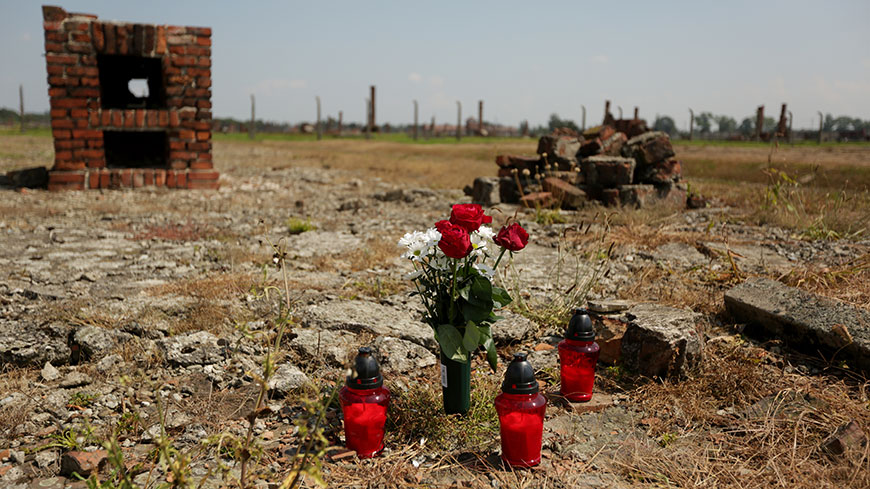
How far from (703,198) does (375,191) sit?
16.5ft

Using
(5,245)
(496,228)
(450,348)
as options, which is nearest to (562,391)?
(450,348)

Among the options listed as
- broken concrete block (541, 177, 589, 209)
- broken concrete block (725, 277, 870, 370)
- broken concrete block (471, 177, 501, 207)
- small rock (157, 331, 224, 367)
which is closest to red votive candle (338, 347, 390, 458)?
small rock (157, 331, 224, 367)

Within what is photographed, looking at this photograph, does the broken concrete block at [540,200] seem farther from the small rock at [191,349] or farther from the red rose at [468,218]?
the red rose at [468,218]

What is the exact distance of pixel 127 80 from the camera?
11773 mm

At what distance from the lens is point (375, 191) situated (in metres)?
9.87

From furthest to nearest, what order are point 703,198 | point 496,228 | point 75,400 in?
1. point 703,198
2. point 496,228
3. point 75,400

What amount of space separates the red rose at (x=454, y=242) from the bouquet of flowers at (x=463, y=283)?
0.08m

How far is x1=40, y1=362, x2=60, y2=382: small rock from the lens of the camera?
2730mm

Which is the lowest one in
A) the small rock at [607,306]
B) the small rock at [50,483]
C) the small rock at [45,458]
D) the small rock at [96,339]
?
the small rock at [50,483]

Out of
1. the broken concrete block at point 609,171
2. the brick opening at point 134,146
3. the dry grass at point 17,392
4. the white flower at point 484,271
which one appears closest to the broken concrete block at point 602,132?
the broken concrete block at point 609,171

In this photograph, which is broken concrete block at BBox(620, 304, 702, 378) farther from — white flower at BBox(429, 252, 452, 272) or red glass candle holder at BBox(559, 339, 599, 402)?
white flower at BBox(429, 252, 452, 272)

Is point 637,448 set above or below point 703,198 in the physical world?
below

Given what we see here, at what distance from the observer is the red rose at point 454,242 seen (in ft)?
7.07

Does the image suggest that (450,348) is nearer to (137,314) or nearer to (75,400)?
(75,400)
